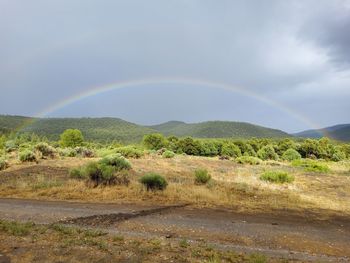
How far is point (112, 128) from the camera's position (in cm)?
17612

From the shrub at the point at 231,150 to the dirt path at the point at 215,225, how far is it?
68451 millimetres

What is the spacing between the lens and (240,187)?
68.7 feet

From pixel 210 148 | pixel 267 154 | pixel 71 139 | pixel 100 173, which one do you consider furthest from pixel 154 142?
pixel 100 173

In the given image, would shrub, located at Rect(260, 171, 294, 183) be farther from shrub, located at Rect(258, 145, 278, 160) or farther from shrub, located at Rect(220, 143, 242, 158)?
shrub, located at Rect(220, 143, 242, 158)

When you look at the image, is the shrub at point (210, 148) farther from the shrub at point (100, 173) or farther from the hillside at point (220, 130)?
the hillside at point (220, 130)

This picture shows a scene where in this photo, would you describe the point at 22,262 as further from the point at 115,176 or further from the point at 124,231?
the point at 115,176

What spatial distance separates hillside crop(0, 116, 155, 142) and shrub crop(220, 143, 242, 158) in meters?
65.6

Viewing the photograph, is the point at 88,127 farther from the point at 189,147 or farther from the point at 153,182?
the point at 153,182

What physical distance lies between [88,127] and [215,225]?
16621 centimetres

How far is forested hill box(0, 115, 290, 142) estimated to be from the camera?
161 m

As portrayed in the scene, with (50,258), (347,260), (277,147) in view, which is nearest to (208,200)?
(347,260)

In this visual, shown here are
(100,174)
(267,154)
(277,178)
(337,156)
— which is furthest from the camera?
(337,156)

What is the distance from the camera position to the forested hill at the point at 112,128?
161250 mm

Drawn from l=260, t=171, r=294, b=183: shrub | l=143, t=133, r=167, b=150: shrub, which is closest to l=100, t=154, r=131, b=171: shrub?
l=260, t=171, r=294, b=183: shrub
